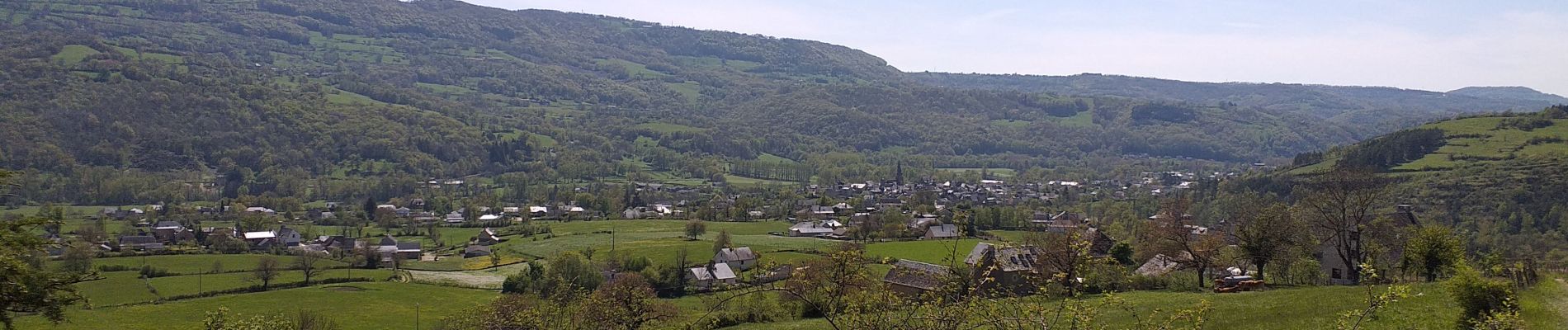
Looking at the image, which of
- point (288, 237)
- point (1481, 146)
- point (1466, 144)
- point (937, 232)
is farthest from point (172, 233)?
point (1466, 144)

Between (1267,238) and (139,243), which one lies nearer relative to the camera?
(1267,238)

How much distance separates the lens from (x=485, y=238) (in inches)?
3376

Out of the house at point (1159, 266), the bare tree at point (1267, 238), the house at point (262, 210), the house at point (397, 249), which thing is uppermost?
the bare tree at point (1267, 238)

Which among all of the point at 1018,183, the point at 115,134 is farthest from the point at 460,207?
the point at 1018,183

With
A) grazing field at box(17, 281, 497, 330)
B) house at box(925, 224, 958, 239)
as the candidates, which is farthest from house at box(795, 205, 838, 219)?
grazing field at box(17, 281, 497, 330)

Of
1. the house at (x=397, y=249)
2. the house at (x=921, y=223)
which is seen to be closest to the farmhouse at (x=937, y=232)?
the house at (x=921, y=223)

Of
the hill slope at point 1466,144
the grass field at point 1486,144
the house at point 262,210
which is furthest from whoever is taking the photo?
the house at point 262,210

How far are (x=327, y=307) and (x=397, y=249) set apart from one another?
25.8m

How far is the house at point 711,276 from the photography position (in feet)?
182

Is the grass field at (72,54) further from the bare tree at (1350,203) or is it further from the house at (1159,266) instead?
→ the bare tree at (1350,203)

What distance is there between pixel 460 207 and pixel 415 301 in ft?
219

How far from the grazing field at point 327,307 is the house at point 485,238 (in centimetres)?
2305

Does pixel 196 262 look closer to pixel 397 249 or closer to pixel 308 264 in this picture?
pixel 308 264

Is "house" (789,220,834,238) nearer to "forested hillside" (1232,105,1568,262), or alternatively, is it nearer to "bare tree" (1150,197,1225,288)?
"forested hillside" (1232,105,1568,262)
